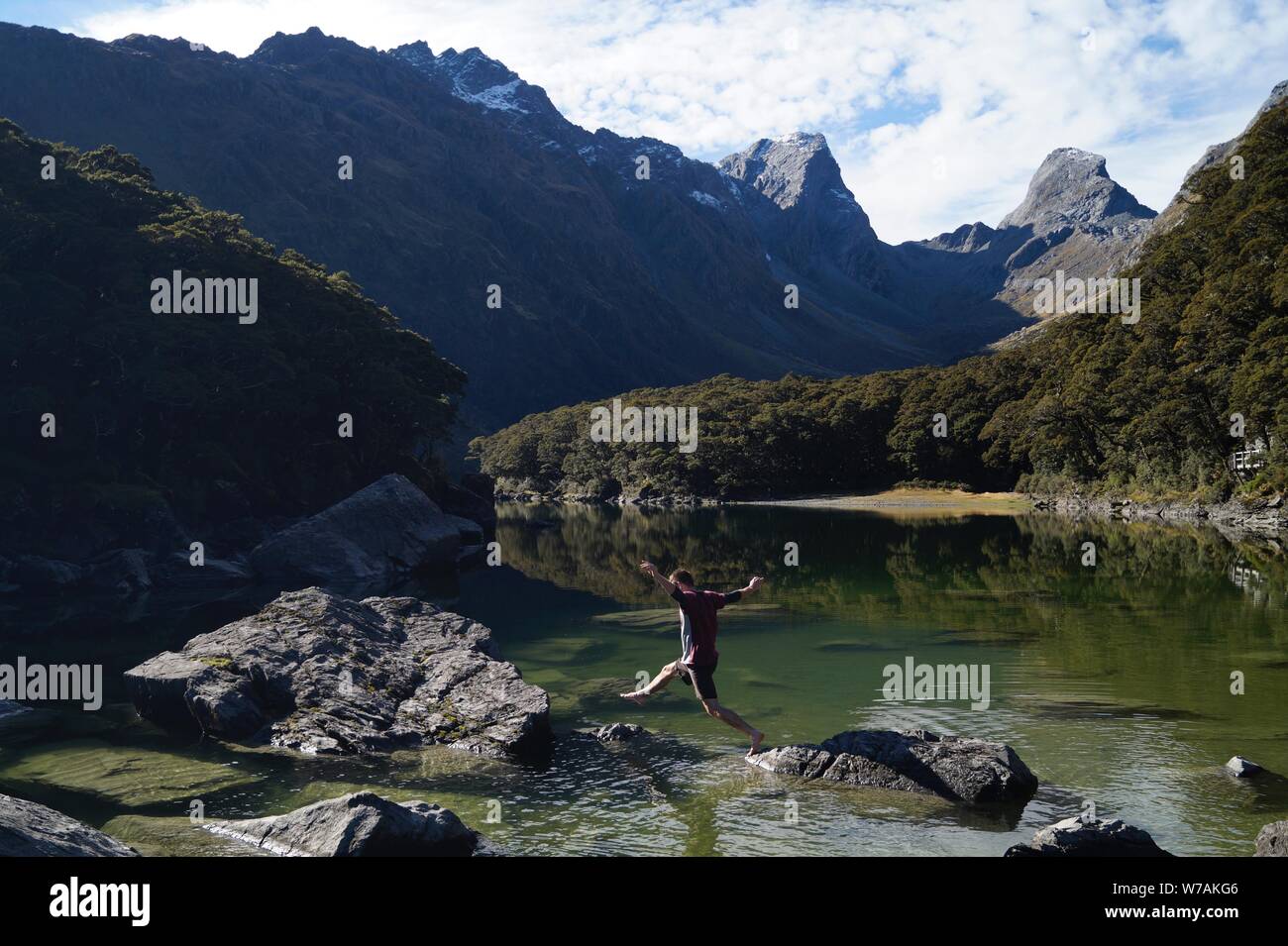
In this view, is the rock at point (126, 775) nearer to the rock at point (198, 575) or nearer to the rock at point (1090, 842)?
the rock at point (1090, 842)

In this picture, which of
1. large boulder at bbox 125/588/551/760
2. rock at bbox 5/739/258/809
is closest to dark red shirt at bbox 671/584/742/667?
large boulder at bbox 125/588/551/760

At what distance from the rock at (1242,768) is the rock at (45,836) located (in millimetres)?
14506

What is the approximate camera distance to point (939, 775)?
522 inches

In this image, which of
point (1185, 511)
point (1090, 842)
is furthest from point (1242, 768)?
point (1185, 511)

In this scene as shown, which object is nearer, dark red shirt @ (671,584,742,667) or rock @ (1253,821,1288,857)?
rock @ (1253,821,1288,857)

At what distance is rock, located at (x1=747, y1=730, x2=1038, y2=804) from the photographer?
1291cm

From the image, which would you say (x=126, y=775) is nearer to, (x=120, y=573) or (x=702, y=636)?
(x=702, y=636)

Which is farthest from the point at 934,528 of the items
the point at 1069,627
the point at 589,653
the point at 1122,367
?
the point at 589,653

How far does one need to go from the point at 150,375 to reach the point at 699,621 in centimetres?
4849

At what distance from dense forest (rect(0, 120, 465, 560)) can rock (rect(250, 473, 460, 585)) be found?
959cm

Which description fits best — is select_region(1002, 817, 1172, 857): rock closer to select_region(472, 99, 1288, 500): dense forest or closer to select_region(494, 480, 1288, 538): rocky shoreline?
select_region(494, 480, 1288, 538): rocky shoreline

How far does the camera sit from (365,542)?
49188 millimetres

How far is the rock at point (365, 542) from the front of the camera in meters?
45.5
